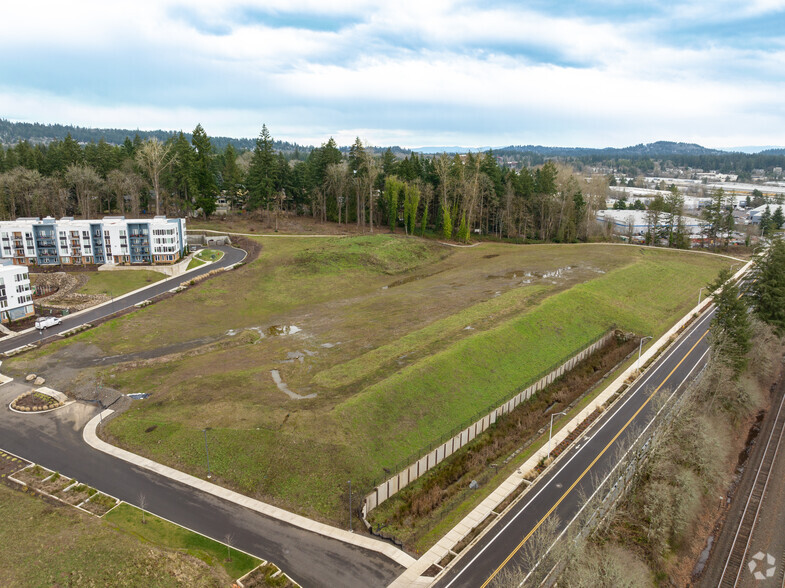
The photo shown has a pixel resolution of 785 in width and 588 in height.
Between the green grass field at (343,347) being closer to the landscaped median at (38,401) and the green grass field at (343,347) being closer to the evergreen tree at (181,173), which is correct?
the landscaped median at (38,401)

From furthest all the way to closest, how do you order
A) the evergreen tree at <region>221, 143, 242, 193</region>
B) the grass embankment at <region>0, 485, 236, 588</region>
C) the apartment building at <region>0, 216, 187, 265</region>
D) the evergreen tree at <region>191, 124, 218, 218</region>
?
1. the evergreen tree at <region>221, 143, 242, 193</region>
2. the evergreen tree at <region>191, 124, 218, 218</region>
3. the apartment building at <region>0, 216, 187, 265</region>
4. the grass embankment at <region>0, 485, 236, 588</region>

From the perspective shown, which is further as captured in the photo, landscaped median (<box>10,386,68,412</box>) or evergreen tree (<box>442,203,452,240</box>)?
evergreen tree (<box>442,203,452,240</box>)

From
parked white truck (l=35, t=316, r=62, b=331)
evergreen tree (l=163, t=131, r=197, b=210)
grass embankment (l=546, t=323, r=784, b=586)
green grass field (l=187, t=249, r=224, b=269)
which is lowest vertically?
grass embankment (l=546, t=323, r=784, b=586)

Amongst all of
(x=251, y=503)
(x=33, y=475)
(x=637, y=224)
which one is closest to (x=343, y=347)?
(x=251, y=503)

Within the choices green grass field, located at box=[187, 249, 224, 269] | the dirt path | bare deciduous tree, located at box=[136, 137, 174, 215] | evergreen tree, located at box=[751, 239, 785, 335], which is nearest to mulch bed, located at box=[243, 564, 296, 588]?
the dirt path

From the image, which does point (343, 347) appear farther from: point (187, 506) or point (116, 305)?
point (116, 305)

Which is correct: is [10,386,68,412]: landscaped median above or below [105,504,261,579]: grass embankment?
Answer: above

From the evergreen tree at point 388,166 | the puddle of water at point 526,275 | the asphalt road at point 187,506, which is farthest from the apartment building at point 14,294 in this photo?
the evergreen tree at point 388,166

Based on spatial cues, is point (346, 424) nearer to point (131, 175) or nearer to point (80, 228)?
point (80, 228)

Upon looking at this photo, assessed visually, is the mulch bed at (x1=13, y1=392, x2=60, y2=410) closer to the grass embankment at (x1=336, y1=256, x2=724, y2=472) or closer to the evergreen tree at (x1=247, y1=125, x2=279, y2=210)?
the grass embankment at (x1=336, y1=256, x2=724, y2=472)
